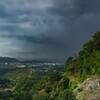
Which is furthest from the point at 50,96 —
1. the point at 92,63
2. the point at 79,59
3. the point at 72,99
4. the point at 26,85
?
the point at 26,85

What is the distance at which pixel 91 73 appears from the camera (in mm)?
84500

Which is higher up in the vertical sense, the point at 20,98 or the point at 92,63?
the point at 92,63

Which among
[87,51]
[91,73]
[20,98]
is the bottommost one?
[20,98]

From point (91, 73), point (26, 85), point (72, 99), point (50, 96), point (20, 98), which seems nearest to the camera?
point (72, 99)

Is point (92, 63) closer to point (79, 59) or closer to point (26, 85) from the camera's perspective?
point (79, 59)

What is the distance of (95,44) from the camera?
94.4 meters

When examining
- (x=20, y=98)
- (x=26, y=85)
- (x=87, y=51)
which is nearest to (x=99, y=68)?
(x=87, y=51)

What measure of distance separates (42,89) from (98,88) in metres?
27.6

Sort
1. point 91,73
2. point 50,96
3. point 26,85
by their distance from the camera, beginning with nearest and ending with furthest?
point 50,96, point 91,73, point 26,85

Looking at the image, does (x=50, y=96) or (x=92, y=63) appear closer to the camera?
(x=50, y=96)

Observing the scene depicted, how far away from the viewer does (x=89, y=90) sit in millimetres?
71938

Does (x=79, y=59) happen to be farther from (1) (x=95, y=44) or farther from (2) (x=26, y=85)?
(2) (x=26, y=85)

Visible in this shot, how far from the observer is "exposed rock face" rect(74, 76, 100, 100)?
67.5 meters

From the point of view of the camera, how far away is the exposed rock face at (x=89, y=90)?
67.5 meters
